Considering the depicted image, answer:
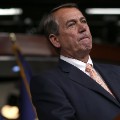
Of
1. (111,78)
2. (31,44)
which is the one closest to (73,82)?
(111,78)

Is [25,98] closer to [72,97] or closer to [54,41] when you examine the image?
[54,41]

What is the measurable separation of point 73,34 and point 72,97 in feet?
1.01

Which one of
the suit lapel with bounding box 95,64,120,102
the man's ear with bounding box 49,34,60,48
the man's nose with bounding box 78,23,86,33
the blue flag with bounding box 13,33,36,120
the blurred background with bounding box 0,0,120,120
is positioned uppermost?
the man's nose with bounding box 78,23,86,33

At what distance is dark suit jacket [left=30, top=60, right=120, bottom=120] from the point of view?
152cm

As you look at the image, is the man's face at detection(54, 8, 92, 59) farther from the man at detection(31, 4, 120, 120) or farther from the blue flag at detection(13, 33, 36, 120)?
the blue flag at detection(13, 33, 36, 120)

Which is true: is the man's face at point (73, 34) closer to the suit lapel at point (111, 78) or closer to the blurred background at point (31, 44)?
the suit lapel at point (111, 78)

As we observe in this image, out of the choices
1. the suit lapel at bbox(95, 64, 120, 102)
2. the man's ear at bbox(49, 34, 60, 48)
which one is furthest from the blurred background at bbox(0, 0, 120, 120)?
the suit lapel at bbox(95, 64, 120, 102)

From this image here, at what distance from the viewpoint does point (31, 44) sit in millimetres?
5234

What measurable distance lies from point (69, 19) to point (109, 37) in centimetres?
563

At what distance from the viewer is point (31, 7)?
28.5 ft

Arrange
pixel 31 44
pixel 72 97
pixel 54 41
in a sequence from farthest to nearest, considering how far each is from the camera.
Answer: pixel 31 44
pixel 54 41
pixel 72 97

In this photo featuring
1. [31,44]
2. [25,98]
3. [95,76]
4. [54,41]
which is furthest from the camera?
[31,44]

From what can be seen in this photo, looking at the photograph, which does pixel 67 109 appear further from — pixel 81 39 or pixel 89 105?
pixel 81 39

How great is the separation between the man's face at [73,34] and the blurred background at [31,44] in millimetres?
650
